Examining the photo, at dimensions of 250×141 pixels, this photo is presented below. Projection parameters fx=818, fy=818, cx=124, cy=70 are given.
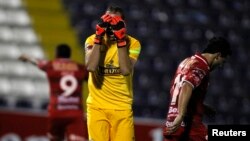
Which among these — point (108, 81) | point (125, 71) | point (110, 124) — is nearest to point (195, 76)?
point (125, 71)

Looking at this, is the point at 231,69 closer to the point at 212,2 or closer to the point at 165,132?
the point at 212,2

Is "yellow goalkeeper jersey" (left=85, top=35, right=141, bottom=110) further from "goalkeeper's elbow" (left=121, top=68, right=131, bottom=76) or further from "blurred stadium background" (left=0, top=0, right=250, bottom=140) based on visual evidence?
"blurred stadium background" (left=0, top=0, right=250, bottom=140)

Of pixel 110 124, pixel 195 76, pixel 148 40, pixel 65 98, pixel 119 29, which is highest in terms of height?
pixel 148 40

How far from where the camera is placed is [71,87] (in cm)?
1016

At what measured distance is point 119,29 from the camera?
6746 mm

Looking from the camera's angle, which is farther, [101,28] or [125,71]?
[125,71]

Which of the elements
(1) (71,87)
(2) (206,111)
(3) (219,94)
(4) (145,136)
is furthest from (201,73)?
(3) (219,94)

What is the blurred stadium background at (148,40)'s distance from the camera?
13953mm

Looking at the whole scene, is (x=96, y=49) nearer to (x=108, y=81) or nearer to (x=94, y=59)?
(x=94, y=59)

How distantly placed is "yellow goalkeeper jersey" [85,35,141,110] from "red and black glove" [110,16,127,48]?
8.5 inches

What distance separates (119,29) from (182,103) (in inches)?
33.7

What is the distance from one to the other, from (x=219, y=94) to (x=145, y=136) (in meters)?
3.61

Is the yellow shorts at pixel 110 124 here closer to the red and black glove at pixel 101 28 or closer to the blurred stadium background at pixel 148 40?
the red and black glove at pixel 101 28

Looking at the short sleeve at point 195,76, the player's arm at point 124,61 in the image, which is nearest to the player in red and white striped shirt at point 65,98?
the player's arm at point 124,61
